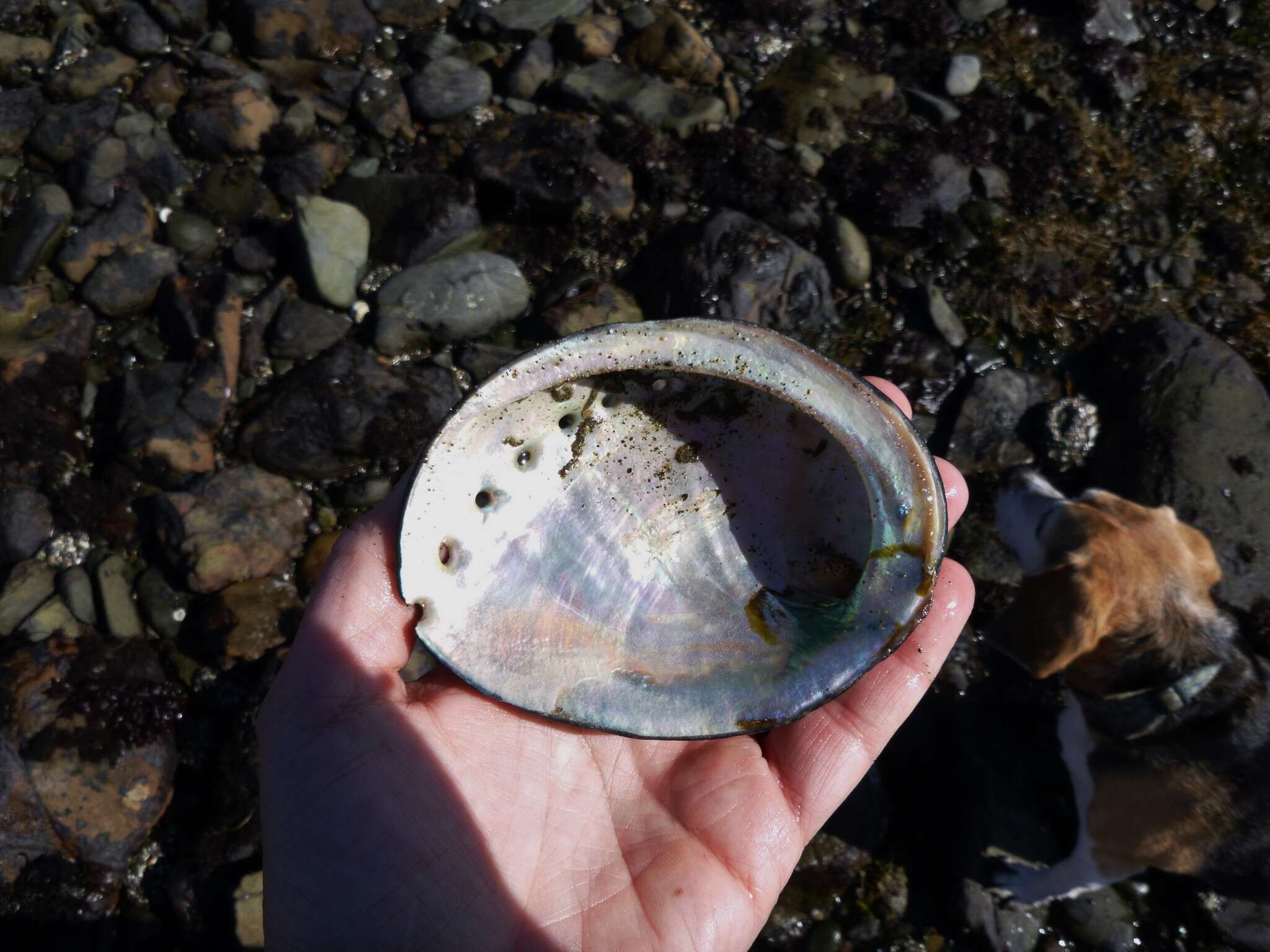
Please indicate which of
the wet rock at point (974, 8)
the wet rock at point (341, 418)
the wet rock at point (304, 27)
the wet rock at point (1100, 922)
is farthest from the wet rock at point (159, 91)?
the wet rock at point (1100, 922)

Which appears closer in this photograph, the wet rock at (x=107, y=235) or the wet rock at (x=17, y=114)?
the wet rock at (x=107, y=235)

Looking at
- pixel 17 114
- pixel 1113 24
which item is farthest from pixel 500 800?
pixel 1113 24

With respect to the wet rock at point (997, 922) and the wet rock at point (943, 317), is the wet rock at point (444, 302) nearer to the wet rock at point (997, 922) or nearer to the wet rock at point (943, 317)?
the wet rock at point (943, 317)

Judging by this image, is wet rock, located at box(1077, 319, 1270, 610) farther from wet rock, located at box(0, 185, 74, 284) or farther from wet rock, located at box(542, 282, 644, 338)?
wet rock, located at box(0, 185, 74, 284)

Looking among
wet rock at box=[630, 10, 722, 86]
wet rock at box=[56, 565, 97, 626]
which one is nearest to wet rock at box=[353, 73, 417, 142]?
wet rock at box=[630, 10, 722, 86]

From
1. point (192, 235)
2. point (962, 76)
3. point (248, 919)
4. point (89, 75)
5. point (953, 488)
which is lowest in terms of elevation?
point (248, 919)

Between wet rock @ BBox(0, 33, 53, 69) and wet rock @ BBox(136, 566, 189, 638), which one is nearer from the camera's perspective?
wet rock @ BBox(136, 566, 189, 638)

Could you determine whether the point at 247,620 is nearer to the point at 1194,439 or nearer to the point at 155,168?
the point at 155,168
